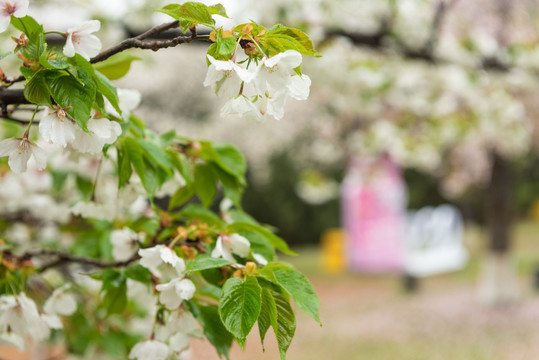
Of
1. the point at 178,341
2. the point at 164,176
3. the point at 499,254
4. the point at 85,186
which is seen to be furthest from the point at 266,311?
the point at 499,254

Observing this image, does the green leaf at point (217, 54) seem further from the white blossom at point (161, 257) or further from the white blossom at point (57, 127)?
the white blossom at point (161, 257)

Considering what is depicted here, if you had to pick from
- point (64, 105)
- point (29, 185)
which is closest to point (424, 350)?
point (29, 185)

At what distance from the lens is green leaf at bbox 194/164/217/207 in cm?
128

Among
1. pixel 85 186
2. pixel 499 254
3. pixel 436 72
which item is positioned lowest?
pixel 499 254

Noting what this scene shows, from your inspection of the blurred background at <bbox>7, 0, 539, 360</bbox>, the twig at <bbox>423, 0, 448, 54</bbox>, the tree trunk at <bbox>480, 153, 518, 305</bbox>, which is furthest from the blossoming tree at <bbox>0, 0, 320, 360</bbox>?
the tree trunk at <bbox>480, 153, 518, 305</bbox>

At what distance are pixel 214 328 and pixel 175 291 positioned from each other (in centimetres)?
14

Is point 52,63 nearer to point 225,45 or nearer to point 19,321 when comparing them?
point 225,45

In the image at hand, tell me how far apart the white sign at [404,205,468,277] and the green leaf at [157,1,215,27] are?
909 centimetres

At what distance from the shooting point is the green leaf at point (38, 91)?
84 centimetres

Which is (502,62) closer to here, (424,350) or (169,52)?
(424,350)

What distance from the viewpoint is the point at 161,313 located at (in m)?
1.11

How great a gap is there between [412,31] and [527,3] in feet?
11.3

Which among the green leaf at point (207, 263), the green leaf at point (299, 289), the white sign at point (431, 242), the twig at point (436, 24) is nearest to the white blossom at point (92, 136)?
the green leaf at point (207, 263)

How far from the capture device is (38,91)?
2.80 feet
